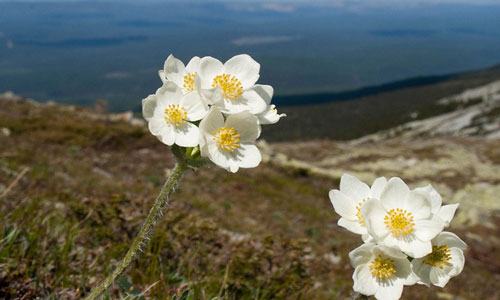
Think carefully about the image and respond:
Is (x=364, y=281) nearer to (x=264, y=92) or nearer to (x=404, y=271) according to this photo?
(x=404, y=271)

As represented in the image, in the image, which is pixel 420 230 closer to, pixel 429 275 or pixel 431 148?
pixel 429 275

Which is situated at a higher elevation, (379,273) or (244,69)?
(244,69)

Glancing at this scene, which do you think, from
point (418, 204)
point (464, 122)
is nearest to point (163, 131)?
point (418, 204)

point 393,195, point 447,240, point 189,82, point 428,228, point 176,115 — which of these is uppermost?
point 189,82

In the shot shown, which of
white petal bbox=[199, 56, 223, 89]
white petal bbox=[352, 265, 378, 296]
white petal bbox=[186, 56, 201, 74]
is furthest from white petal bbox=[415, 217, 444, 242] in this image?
white petal bbox=[186, 56, 201, 74]

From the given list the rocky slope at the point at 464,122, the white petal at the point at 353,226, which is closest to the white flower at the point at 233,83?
the white petal at the point at 353,226

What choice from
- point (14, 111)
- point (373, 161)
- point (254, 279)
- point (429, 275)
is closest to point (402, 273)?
point (429, 275)

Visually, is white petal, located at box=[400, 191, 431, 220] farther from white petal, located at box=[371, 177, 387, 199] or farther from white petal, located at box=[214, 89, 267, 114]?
white petal, located at box=[214, 89, 267, 114]
